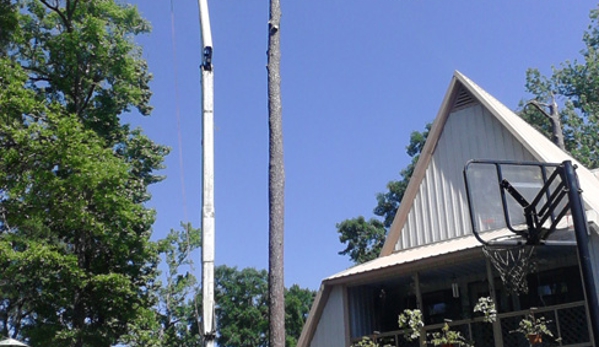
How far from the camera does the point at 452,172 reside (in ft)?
55.9

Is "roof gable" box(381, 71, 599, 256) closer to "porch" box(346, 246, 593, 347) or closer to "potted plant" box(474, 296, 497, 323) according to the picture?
"porch" box(346, 246, 593, 347)

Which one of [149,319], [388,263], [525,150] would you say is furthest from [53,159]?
[525,150]

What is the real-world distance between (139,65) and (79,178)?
7347mm

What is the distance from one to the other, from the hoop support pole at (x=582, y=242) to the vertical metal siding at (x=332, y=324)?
938cm

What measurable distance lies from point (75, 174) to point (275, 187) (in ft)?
33.8

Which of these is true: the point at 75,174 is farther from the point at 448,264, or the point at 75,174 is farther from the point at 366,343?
the point at 448,264

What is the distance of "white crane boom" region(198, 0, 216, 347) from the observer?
7242mm

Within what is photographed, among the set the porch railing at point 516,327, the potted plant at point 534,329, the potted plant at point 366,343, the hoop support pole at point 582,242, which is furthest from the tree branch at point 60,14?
the hoop support pole at point 582,242

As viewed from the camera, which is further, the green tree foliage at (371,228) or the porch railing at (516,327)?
the green tree foliage at (371,228)

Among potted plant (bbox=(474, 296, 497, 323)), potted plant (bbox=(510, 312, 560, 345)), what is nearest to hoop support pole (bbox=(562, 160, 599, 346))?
potted plant (bbox=(510, 312, 560, 345))

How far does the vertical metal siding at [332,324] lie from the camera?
55.0 ft

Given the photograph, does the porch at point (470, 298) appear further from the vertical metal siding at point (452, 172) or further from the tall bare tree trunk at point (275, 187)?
A: the tall bare tree trunk at point (275, 187)

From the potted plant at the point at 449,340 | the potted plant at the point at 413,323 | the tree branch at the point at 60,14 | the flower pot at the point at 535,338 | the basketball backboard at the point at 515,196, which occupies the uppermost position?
the tree branch at the point at 60,14

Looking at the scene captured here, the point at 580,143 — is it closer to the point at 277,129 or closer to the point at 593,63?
the point at 593,63
